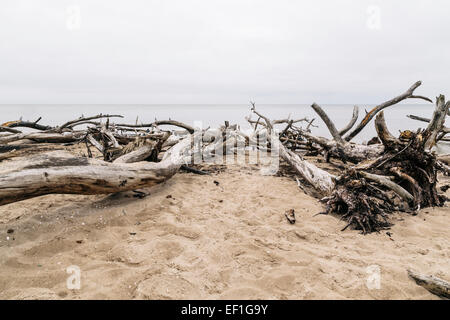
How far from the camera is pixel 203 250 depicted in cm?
260

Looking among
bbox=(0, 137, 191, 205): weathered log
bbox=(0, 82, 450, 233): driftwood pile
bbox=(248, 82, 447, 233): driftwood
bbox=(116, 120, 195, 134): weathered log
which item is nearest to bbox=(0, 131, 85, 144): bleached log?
bbox=(116, 120, 195, 134): weathered log

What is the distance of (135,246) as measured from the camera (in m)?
2.63

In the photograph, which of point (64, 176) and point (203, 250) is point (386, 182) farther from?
point (64, 176)

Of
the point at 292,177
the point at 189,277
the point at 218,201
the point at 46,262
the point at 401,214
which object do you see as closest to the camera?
the point at 189,277

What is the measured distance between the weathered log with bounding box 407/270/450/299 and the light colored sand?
5 cm

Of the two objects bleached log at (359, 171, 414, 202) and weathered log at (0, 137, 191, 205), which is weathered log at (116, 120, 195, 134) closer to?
weathered log at (0, 137, 191, 205)

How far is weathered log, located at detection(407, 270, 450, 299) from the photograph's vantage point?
188cm

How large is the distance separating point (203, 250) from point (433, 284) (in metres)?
1.86

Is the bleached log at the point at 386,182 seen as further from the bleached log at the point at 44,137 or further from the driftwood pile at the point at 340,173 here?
the bleached log at the point at 44,137

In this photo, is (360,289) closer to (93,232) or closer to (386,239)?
(386,239)

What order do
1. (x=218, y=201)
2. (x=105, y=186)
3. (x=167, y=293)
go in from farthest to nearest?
(x=218, y=201)
(x=105, y=186)
(x=167, y=293)

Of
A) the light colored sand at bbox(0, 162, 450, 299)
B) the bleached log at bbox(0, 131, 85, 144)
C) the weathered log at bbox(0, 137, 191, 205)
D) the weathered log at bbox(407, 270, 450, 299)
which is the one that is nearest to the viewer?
the weathered log at bbox(407, 270, 450, 299)
